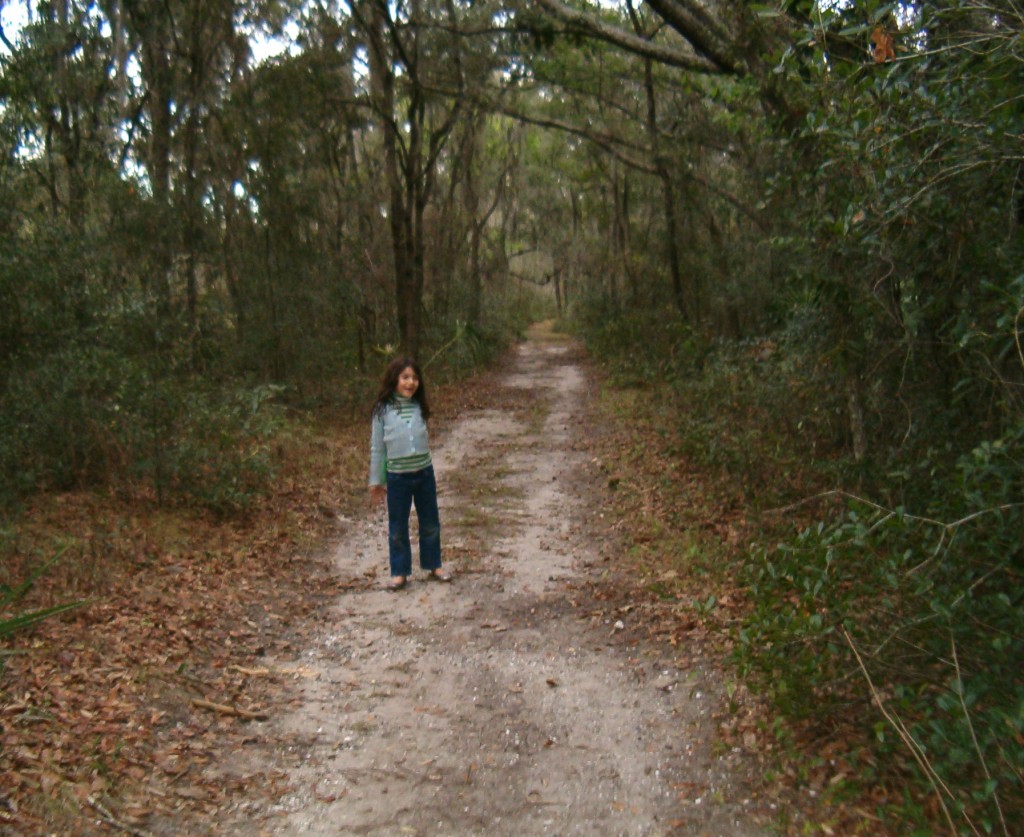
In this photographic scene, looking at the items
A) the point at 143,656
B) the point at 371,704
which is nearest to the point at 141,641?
the point at 143,656

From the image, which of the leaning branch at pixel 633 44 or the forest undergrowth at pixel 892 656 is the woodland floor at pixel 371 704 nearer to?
the forest undergrowth at pixel 892 656

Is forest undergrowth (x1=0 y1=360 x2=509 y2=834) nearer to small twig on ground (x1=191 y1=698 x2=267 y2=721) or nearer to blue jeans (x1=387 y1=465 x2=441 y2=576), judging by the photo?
small twig on ground (x1=191 y1=698 x2=267 y2=721)

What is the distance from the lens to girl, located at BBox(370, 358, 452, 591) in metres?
7.57

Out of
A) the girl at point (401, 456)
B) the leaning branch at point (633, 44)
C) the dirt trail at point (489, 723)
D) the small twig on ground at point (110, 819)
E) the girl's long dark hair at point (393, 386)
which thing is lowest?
the dirt trail at point (489, 723)

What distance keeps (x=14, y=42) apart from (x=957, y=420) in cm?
1367

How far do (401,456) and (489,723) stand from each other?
2.83m

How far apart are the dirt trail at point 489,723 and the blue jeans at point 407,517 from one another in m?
0.25

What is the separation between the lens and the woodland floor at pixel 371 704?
4270mm

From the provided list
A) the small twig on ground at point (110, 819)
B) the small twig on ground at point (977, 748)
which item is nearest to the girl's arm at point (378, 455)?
the small twig on ground at point (110, 819)

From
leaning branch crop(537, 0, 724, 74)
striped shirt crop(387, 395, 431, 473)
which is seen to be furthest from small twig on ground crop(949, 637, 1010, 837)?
leaning branch crop(537, 0, 724, 74)

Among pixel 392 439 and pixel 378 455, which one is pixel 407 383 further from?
pixel 378 455

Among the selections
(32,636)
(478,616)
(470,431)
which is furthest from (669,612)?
(470,431)

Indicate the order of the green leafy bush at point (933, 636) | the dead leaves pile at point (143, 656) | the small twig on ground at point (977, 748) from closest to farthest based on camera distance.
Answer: the small twig on ground at point (977, 748), the green leafy bush at point (933, 636), the dead leaves pile at point (143, 656)

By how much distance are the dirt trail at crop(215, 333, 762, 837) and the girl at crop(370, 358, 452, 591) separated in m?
0.43
